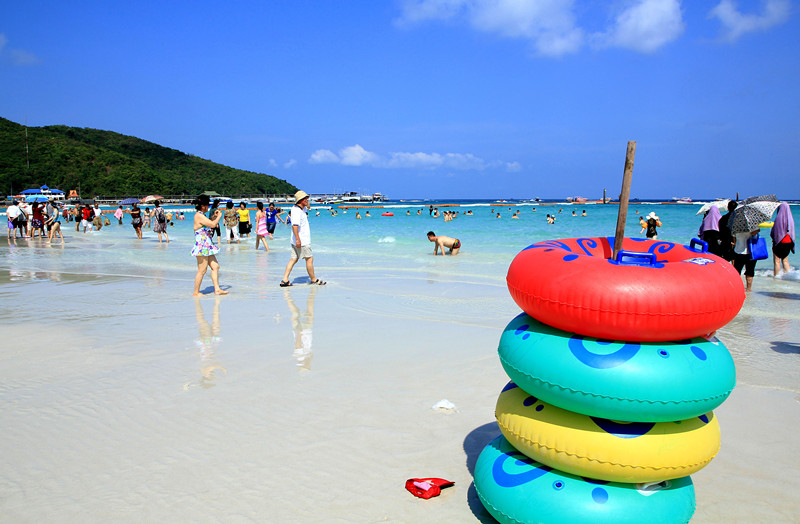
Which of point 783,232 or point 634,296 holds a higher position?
point 783,232

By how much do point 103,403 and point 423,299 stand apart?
5425 mm

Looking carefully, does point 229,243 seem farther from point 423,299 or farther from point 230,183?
point 230,183

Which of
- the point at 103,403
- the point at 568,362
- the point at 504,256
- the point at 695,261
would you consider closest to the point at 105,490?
the point at 103,403

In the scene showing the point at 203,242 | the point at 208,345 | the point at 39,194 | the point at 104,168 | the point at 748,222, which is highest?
the point at 104,168

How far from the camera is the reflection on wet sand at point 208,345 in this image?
476cm

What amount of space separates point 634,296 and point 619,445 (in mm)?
706

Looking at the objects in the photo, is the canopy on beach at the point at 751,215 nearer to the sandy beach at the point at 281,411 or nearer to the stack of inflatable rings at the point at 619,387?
the sandy beach at the point at 281,411

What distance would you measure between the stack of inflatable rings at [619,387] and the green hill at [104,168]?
3546 inches

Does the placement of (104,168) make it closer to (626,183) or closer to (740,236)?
(740,236)

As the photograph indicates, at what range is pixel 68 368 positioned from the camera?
16.7 ft

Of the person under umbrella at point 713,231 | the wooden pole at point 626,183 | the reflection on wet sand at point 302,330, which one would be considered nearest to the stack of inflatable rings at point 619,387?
the wooden pole at point 626,183

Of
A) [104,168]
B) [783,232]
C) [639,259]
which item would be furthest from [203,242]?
[104,168]

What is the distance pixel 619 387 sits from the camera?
235cm

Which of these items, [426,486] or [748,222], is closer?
[426,486]
